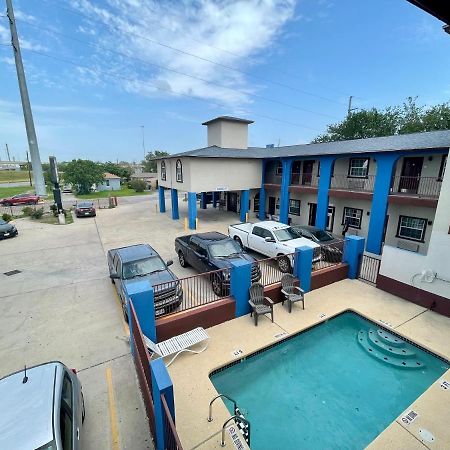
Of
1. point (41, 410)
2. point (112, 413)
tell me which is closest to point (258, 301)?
point (112, 413)

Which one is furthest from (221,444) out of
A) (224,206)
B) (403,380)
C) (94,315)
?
(224,206)

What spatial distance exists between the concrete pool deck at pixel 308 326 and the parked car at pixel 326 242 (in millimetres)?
1318

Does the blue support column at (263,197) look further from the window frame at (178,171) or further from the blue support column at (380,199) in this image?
the blue support column at (380,199)

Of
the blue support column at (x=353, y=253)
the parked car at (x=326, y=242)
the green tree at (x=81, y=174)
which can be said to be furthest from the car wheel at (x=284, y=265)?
the green tree at (x=81, y=174)

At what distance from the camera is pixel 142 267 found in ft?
25.5

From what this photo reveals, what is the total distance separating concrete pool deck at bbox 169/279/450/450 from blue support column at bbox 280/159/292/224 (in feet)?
32.9

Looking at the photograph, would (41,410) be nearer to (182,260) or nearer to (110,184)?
(182,260)

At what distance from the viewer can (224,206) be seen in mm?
26797

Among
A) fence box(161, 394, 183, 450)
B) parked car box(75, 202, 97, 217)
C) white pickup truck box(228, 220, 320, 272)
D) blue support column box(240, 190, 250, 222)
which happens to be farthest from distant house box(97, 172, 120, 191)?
fence box(161, 394, 183, 450)

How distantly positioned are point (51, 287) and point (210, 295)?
6136 millimetres

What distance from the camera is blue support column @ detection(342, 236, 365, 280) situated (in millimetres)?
9852

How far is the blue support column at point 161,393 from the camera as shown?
330 centimetres

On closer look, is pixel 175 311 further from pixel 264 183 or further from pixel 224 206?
pixel 224 206

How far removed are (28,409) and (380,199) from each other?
15073mm
